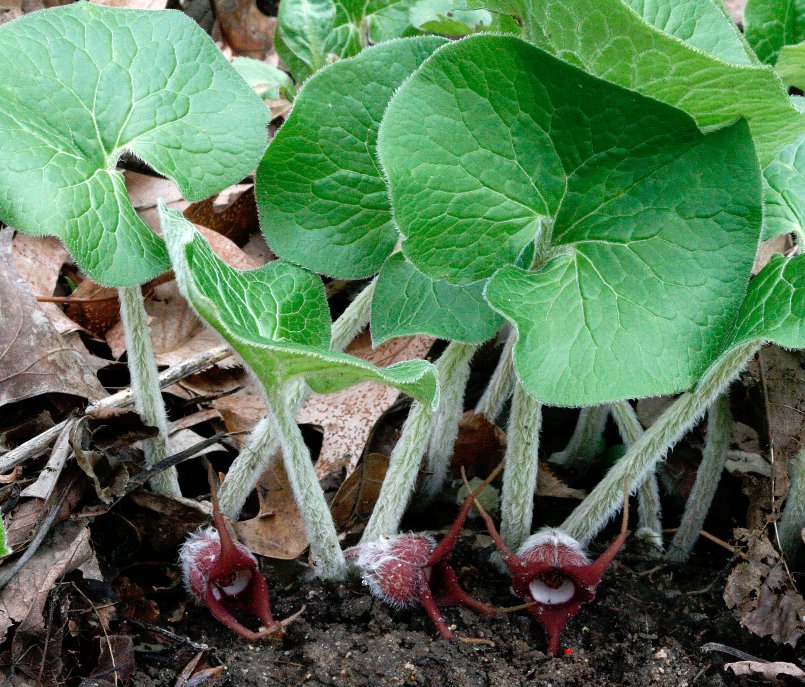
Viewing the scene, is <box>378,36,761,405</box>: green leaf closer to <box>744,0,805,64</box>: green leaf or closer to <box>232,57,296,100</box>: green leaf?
<box>744,0,805,64</box>: green leaf

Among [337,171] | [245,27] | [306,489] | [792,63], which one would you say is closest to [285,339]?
[306,489]

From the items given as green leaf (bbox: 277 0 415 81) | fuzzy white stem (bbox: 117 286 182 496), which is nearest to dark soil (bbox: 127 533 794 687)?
fuzzy white stem (bbox: 117 286 182 496)

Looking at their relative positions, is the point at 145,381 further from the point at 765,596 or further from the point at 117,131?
the point at 765,596

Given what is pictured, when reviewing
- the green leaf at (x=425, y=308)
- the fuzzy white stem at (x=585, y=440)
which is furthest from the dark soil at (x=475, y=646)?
the green leaf at (x=425, y=308)

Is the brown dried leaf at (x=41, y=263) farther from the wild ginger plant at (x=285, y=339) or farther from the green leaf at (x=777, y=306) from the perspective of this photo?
the green leaf at (x=777, y=306)

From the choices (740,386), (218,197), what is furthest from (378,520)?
(218,197)
